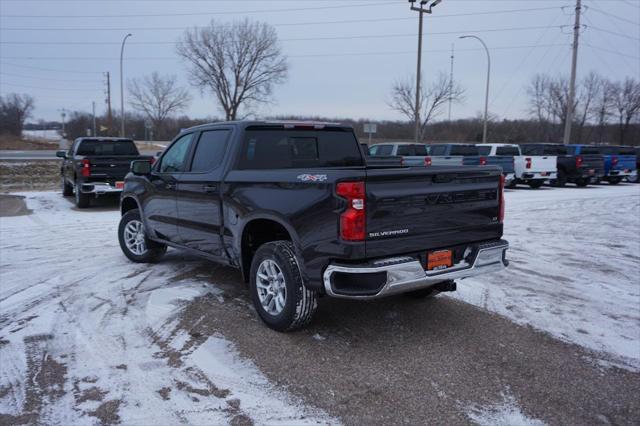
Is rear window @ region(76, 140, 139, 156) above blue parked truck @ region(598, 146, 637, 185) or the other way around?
above

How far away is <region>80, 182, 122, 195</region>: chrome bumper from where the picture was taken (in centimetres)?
1253

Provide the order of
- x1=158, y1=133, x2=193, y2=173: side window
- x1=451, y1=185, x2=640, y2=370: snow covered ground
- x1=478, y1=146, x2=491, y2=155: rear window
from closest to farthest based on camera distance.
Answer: x1=451, y1=185, x2=640, y2=370: snow covered ground < x1=158, y1=133, x2=193, y2=173: side window < x1=478, y1=146, x2=491, y2=155: rear window

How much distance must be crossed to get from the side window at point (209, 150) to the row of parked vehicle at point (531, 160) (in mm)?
13047

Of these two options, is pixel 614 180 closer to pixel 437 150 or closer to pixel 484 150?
pixel 484 150

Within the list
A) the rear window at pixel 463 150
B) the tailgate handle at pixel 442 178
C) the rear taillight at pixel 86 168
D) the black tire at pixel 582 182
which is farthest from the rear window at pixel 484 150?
the tailgate handle at pixel 442 178

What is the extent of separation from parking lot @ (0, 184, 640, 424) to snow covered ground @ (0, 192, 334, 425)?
0.05ft

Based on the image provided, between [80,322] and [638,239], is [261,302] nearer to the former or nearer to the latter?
[80,322]

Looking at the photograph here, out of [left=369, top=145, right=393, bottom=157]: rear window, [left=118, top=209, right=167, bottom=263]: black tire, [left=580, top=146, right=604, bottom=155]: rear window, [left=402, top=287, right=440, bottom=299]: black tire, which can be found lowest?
[left=402, top=287, right=440, bottom=299]: black tire

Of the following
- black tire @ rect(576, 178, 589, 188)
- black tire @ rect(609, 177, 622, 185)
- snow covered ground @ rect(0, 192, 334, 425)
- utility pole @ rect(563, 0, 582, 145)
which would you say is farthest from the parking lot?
utility pole @ rect(563, 0, 582, 145)

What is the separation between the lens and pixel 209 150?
223 inches

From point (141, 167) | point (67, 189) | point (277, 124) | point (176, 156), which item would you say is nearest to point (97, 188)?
point (67, 189)

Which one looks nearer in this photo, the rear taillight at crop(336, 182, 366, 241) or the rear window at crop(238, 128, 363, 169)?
the rear taillight at crop(336, 182, 366, 241)

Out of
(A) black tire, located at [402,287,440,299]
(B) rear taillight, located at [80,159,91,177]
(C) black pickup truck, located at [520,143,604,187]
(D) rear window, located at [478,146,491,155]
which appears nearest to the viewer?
(A) black tire, located at [402,287,440,299]

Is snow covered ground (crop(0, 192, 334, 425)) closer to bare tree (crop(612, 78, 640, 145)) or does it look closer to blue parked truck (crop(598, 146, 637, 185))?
blue parked truck (crop(598, 146, 637, 185))
